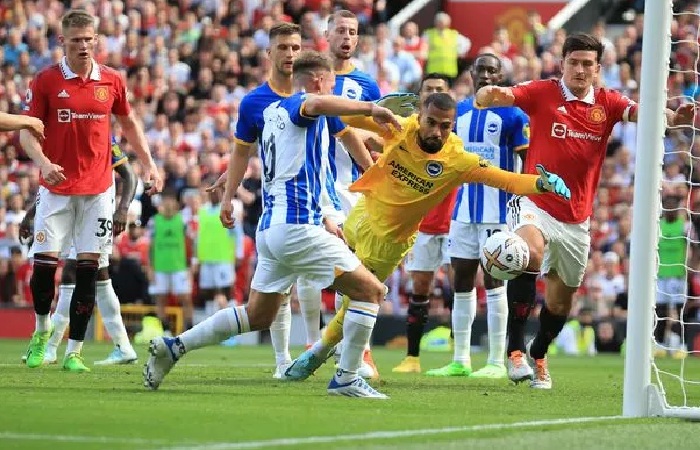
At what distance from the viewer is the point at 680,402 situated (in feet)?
33.2

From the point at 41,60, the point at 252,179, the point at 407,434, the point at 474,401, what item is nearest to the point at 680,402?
the point at 474,401

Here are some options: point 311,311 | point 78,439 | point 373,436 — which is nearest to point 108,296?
point 311,311

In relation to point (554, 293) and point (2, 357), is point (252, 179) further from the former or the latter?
point (554, 293)

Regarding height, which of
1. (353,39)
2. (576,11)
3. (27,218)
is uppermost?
(576,11)

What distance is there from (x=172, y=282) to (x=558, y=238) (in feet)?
33.6

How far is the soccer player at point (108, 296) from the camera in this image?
12953 millimetres

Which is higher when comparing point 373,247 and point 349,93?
point 349,93

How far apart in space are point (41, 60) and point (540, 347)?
15.7 m

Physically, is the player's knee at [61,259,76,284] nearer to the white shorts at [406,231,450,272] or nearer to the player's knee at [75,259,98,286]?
the player's knee at [75,259,98,286]

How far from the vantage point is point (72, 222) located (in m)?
12.3

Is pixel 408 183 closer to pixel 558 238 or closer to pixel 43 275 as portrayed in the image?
pixel 558 238

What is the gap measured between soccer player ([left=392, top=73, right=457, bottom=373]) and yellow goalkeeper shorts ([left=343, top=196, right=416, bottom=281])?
2.77 m

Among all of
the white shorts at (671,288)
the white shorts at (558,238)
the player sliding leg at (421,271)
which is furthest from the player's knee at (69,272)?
the white shorts at (671,288)

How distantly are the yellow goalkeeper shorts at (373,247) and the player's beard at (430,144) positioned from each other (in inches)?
30.2
